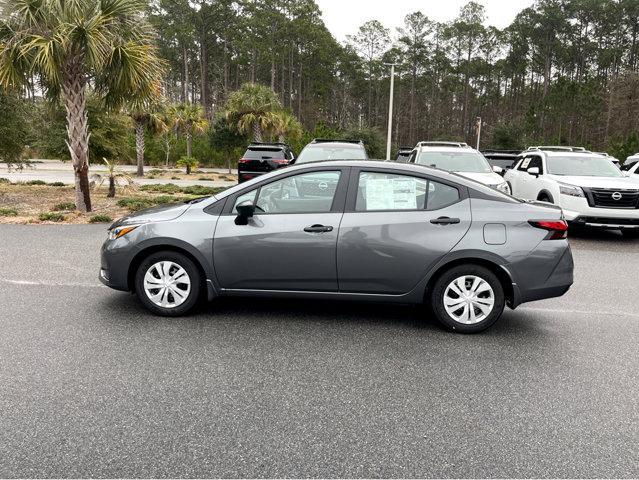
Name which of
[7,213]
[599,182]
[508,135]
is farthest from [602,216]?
[508,135]

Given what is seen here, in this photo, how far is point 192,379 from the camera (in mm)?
3926

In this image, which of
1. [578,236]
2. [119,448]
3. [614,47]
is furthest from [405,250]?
[614,47]

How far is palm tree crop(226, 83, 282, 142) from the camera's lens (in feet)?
104

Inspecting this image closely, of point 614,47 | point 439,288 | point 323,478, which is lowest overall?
point 323,478

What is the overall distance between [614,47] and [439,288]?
225 ft

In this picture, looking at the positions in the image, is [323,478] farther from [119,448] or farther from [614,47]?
[614,47]

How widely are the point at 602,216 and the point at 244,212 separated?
802cm

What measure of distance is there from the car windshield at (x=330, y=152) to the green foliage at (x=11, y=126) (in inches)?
322

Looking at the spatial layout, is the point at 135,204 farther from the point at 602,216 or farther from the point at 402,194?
the point at 602,216

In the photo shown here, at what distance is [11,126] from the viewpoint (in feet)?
49.6

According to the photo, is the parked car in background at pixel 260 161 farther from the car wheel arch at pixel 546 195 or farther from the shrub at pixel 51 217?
the car wheel arch at pixel 546 195

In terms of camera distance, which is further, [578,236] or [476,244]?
[578,236]

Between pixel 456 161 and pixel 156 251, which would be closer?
pixel 156 251

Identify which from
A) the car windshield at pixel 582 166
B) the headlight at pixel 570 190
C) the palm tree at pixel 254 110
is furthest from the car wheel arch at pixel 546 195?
the palm tree at pixel 254 110
